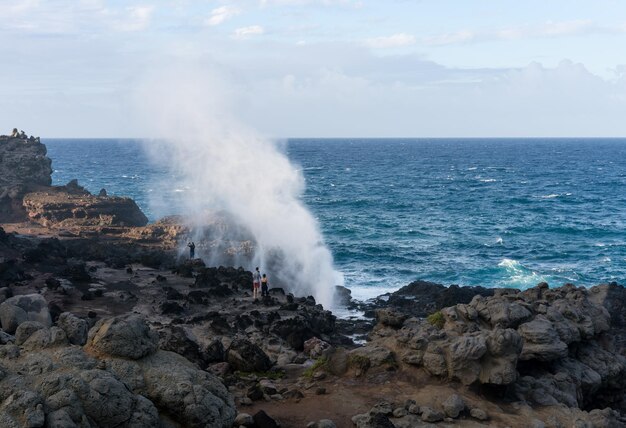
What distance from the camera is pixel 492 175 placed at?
14725 cm

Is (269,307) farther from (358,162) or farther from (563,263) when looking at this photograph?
(358,162)

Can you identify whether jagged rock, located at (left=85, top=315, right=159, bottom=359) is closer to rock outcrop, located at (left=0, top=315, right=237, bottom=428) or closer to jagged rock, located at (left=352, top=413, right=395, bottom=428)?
rock outcrop, located at (left=0, top=315, right=237, bottom=428)

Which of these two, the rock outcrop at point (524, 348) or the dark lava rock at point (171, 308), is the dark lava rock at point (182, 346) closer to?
the rock outcrop at point (524, 348)

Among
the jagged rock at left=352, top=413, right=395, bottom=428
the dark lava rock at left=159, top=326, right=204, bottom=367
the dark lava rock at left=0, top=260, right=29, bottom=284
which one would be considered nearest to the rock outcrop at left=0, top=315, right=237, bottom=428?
the jagged rock at left=352, top=413, right=395, bottom=428

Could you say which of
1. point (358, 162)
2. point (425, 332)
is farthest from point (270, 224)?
point (358, 162)

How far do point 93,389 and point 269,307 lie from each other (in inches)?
929

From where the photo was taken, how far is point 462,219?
87.2 meters

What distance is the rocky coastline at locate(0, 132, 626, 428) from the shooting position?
1501cm

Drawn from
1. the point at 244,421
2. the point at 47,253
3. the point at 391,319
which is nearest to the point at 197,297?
the point at 47,253

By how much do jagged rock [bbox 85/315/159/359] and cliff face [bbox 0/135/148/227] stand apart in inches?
1784

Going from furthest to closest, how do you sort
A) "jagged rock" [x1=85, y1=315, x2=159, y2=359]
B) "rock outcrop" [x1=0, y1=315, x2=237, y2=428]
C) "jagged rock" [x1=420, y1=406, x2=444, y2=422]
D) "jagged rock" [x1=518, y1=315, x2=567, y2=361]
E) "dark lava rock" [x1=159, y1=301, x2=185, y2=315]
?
"dark lava rock" [x1=159, y1=301, x2=185, y2=315]
"jagged rock" [x1=518, y1=315, x2=567, y2=361]
"jagged rock" [x1=420, y1=406, x2=444, y2=422]
"jagged rock" [x1=85, y1=315, x2=159, y2=359]
"rock outcrop" [x1=0, y1=315, x2=237, y2=428]

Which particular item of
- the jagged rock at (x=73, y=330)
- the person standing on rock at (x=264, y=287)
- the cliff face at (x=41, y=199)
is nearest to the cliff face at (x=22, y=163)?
the cliff face at (x=41, y=199)

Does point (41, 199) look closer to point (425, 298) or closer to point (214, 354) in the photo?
point (425, 298)

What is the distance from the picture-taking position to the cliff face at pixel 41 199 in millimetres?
61500
